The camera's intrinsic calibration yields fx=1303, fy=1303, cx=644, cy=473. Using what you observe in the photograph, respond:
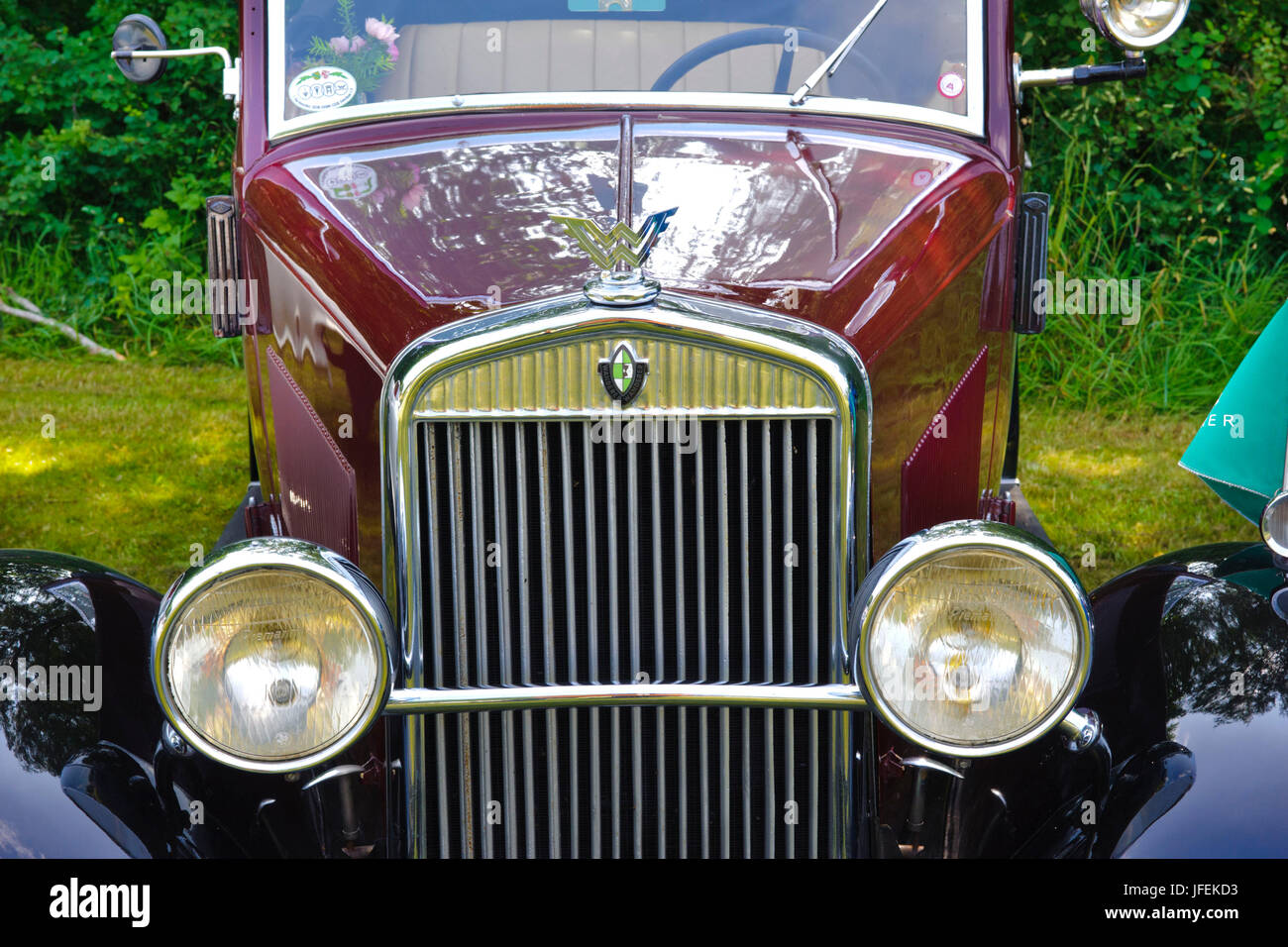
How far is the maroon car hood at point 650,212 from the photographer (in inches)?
83.6

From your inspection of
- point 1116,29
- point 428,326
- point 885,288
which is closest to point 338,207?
point 428,326

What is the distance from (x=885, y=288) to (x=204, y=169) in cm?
629

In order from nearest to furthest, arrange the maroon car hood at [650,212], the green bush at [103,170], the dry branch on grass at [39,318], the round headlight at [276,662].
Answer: the round headlight at [276,662] → the maroon car hood at [650,212] → the dry branch on grass at [39,318] → the green bush at [103,170]

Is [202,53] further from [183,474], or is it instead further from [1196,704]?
[183,474]

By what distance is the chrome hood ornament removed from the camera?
6.27ft

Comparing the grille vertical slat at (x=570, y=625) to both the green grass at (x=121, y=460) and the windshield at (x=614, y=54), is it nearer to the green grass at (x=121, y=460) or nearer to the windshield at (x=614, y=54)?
the windshield at (x=614, y=54)

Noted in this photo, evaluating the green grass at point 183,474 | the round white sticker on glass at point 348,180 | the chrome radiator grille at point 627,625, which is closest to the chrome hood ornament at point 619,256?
the chrome radiator grille at point 627,625

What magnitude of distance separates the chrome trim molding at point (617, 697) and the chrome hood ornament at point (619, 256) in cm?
58

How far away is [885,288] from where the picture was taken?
2.21m

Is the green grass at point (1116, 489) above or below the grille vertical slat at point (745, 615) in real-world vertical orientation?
below

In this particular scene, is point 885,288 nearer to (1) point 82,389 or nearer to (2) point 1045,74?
(2) point 1045,74

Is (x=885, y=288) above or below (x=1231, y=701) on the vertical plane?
above

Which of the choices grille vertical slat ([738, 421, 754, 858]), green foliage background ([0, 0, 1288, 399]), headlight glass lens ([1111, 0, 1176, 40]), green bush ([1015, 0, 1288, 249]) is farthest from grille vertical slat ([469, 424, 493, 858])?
green bush ([1015, 0, 1288, 249])

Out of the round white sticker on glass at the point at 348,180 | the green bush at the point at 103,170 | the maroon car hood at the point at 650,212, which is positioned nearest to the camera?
the maroon car hood at the point at 650,212
